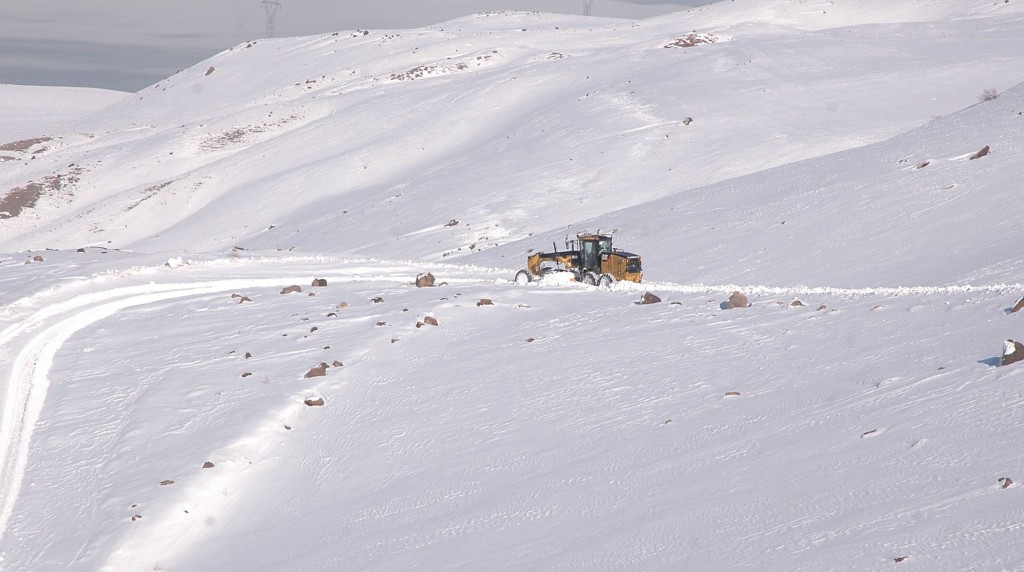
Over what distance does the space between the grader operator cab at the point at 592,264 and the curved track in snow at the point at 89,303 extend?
2.38ft

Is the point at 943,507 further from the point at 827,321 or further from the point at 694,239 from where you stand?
the point at 694,239

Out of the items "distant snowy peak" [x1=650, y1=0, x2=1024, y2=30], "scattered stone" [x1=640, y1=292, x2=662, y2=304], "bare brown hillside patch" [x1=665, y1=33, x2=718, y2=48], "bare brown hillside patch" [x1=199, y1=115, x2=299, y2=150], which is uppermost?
"distant snowy peak" [x1=650, y1=0, x2=1024, y2=30]

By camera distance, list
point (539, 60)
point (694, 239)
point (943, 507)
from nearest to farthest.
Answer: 1. point (943, 507)
2. point (694, 239)
3. point (539, 60)

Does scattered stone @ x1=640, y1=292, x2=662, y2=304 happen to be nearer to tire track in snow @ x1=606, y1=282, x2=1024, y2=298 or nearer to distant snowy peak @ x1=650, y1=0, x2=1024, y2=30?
tire track in snow @ x1=606, y1=282, x2=1024, y2=298

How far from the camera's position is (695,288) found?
58.2ft

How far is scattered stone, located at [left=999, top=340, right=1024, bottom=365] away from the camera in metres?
8.23

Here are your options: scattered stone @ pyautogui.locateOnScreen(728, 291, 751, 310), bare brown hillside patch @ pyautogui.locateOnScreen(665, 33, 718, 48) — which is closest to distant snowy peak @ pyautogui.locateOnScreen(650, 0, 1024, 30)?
bare brown hillside patch @ pyautogui.locateOnScreen(665, 33, 718, 48)

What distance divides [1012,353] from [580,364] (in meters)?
5.21

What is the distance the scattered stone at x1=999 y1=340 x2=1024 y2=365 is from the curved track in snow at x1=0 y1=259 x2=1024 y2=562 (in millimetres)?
3601

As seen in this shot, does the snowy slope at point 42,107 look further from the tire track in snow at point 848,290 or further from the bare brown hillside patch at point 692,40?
the tire track in snow at point 848,290

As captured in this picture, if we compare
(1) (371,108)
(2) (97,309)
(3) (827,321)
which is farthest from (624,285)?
(1) (371,108)

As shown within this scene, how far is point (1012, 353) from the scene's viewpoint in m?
8.24

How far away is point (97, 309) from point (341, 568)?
41.7 ft

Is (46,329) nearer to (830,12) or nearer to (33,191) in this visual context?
(33,191)
